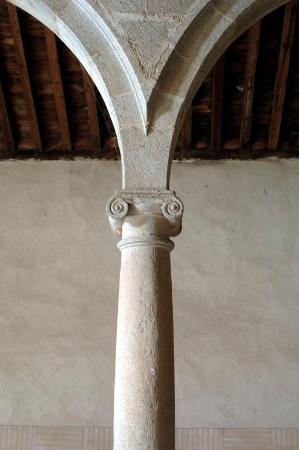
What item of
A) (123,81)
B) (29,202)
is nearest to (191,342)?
(29,202)

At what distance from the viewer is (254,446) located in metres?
6.34

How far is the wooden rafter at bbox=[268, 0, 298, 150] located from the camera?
578 cm

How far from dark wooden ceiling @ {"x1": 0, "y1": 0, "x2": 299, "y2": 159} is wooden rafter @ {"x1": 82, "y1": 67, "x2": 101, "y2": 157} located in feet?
0.03

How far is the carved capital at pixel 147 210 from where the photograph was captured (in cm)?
380

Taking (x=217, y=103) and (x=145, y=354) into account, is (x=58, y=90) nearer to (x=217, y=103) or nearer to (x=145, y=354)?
(x=217, y=103)

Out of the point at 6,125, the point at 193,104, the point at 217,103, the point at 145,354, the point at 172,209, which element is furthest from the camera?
the point at 6,125

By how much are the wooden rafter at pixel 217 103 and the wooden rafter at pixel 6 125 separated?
2106 mm

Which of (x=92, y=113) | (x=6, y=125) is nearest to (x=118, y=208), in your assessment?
(x=92, y=113)

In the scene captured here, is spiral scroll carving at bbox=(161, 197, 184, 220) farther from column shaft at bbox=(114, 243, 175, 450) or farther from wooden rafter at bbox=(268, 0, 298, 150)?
wooden rafter at bbox=(268, 0, 298, 150)

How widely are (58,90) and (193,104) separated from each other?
137 centimetres

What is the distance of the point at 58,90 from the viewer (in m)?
6.61

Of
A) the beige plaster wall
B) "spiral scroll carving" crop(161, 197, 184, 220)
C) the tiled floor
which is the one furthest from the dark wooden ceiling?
the tiled floor

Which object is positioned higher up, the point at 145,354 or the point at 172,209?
the point at 172,209

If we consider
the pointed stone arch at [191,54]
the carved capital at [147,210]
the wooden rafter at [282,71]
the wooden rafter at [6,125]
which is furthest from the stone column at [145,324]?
the wooden rafter at [6,125]
